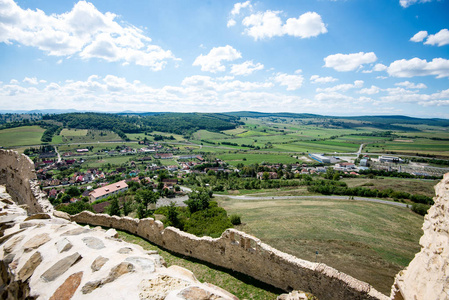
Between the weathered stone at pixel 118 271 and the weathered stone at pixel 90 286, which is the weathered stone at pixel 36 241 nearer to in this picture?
the weathered stone at pixel 90 286

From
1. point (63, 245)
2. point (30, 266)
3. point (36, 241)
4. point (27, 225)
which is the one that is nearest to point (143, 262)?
point (63, 245)

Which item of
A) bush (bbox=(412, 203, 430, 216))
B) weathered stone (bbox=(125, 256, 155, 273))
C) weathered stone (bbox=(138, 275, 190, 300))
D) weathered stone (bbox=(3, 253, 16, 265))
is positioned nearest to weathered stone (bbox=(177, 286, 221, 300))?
weathered stone (bbox=(138, 275, 190, 300))

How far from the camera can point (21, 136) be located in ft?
433

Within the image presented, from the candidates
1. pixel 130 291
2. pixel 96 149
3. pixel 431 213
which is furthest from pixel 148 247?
pixel 96 149

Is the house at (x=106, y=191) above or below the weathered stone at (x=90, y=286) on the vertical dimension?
below

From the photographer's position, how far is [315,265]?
8227 mm

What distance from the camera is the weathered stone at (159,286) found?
4.25m

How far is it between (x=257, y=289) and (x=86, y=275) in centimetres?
715

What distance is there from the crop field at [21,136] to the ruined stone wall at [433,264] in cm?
15273

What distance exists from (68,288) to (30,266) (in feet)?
5.37

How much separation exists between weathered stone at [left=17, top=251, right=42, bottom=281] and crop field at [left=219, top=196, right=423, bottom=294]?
16424mm

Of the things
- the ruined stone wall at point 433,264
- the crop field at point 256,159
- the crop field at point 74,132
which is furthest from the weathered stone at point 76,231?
the crop field at point 74,132

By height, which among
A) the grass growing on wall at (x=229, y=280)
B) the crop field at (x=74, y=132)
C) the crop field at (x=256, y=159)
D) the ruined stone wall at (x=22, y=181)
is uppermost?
the ruined stone wall at (x=22, y=181)

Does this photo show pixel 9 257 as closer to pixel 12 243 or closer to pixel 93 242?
pixel 12 243
